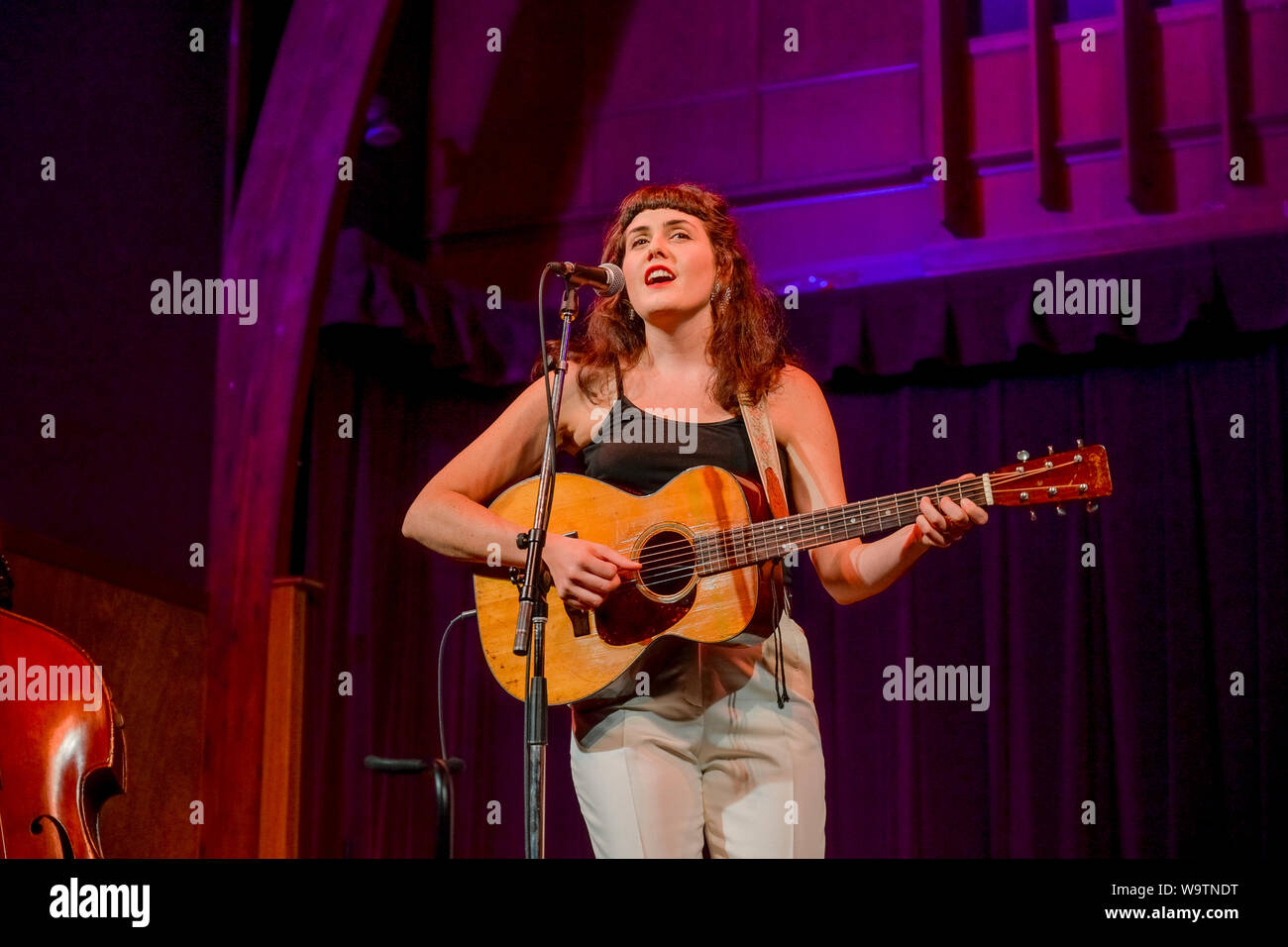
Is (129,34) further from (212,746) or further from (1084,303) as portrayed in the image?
(1084,303)

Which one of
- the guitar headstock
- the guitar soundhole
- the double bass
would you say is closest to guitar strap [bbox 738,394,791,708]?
the guitar soundhole

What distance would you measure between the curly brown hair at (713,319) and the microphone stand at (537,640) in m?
0.27

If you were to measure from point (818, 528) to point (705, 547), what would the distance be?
241 mm

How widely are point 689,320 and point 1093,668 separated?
3.45 meters

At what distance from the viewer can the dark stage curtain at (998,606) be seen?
566 cm

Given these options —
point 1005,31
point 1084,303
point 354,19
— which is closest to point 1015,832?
point 1084,303

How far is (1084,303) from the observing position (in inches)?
233

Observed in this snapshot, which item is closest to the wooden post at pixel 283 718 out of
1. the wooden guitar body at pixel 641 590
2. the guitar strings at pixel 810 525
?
the wooden guitar body at pixel 641 590

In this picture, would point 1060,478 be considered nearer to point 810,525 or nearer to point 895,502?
point 895,502

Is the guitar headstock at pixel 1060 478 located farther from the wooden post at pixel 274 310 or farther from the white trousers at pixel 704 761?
the wooden post at pixel 274 310

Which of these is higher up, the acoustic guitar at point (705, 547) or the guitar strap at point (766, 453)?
the guitar strap at point (766, 453)

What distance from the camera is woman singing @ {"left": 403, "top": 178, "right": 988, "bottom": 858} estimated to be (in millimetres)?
2662

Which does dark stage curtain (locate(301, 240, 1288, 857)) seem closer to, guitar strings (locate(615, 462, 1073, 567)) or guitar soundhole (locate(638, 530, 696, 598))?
guitar soundhole (locate(638, 530, 696, 598))

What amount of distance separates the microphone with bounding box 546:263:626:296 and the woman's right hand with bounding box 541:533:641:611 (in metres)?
0.55
